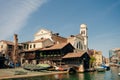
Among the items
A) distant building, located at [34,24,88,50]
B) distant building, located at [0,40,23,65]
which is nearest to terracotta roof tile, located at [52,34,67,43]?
distant building, located at [34,24,88,50]

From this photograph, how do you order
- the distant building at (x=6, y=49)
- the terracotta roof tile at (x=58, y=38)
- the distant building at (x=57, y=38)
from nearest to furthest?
the distant building at (x=6, y=49)
the distant building at (x=57, y=38)
the terracotta roof tile at (x=58, y=38)

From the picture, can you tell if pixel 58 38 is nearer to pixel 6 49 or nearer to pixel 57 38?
pixel 57 38

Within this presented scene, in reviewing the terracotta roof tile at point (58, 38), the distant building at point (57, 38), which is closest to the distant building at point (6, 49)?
the distant building at point (57, 38)

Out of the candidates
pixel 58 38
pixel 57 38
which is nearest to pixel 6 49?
pixel 57 38

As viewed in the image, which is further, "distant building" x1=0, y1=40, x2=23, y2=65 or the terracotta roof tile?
the terracotta roof tile

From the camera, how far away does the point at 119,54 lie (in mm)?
172375

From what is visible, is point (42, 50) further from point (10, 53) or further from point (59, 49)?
point (10, 53)

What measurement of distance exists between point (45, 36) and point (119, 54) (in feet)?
357

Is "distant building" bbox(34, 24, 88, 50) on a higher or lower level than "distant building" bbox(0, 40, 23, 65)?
higher

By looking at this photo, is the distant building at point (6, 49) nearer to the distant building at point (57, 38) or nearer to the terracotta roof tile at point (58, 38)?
the distant building at point (57, 38)

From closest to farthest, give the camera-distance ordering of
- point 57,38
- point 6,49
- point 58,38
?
point 6,49
point 57,38
point 58,38

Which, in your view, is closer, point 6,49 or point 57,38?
point 6,49

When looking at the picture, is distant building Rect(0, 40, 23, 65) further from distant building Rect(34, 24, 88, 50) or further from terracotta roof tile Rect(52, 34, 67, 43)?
terracotta roof tile Rect(52, 34, 67, 43)

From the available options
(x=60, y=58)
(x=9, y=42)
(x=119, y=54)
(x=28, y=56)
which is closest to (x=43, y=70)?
(x=60, y=58)
